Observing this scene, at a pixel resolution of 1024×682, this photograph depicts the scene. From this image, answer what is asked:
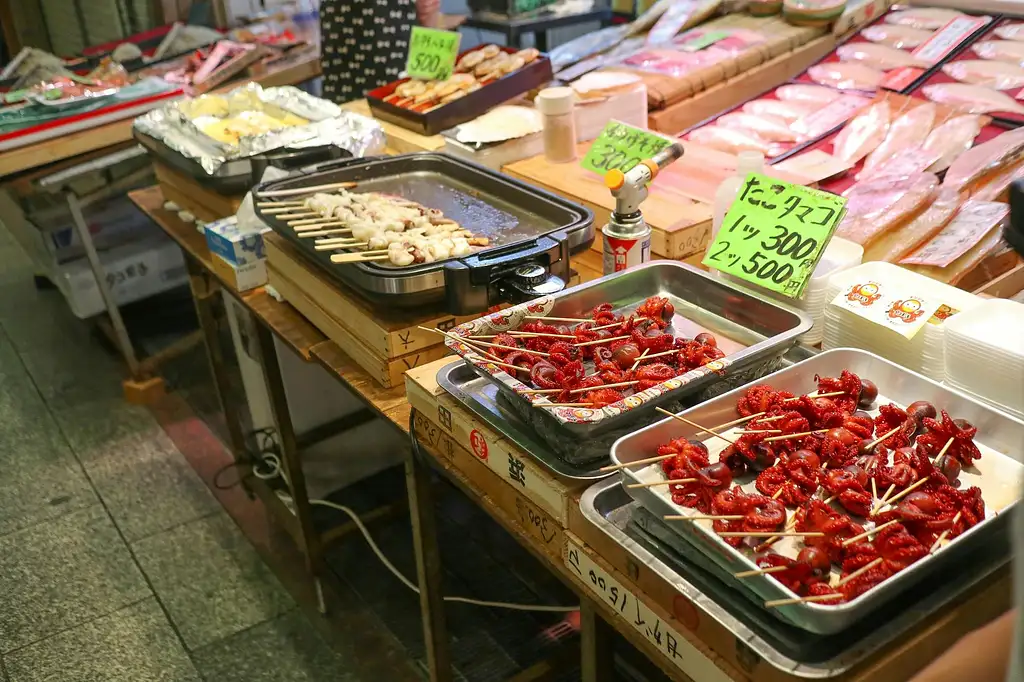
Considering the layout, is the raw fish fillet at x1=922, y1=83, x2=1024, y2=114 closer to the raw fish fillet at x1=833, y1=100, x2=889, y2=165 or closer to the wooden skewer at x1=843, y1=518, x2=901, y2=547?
the raw fish fillet at x1=833, y1=100, x2=889, y2=165

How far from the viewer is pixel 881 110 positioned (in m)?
2.72

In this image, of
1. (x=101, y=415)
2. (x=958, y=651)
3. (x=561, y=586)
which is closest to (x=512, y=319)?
(x=958, y=651)

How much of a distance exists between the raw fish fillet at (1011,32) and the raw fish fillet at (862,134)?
29.1 inches

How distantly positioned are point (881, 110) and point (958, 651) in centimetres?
215

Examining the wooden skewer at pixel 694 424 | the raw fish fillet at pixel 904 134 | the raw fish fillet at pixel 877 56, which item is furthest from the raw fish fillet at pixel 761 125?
the wooden skewer at pixel 694 424

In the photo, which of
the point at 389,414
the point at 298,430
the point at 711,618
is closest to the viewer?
the point at 711,618

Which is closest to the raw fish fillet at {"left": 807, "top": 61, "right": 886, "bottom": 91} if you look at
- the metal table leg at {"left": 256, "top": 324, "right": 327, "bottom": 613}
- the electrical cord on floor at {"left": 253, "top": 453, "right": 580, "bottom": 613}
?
the electrical cord on floor at {"left": 253, "top": 453, "right": 580, "bottom": 613}

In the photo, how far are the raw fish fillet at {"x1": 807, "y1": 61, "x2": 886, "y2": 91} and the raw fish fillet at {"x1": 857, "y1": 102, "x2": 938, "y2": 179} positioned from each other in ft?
1.30

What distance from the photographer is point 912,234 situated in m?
1.99

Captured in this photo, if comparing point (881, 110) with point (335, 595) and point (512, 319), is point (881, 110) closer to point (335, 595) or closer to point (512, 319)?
point (512, 319)

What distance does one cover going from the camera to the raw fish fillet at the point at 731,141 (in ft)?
9.04

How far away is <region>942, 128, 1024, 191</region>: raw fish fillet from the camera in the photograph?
224 cm

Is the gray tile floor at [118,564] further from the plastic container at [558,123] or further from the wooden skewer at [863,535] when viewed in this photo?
the wooden skewer at [863,535]

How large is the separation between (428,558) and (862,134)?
1776mm
